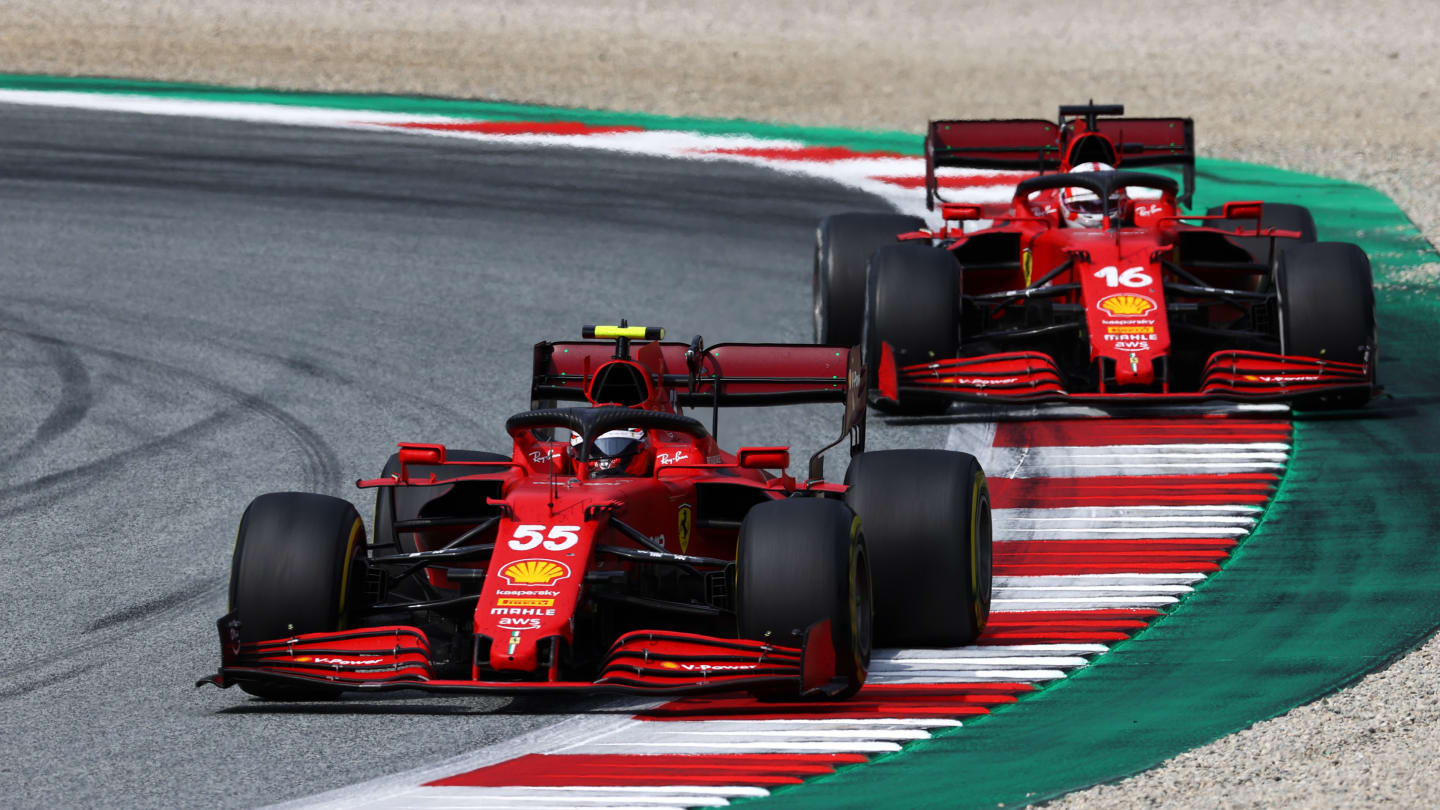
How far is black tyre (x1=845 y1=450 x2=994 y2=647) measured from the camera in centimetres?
1012

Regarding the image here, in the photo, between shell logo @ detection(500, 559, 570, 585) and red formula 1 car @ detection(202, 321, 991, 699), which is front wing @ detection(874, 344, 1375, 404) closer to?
red formula 1 car @ detection(202, 321, 991, 699)

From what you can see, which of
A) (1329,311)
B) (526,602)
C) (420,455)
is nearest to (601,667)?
(526,602)

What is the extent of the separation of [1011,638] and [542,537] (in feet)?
7.76

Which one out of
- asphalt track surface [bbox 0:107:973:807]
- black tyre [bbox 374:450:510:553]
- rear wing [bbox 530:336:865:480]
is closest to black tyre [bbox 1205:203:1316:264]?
asphalt track surface [bbox 0:107:973:807]

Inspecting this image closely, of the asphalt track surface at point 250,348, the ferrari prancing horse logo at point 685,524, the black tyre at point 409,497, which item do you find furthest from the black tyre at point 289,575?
the ferrari prancing horse logo at point 685,524

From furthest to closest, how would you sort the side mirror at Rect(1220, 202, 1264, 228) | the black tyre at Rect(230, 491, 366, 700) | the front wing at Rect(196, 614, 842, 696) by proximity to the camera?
the side mirror at Rect(1220, 202, 1264, 228), the black tyre at Rect(230, 491, 366, 700), the front wing at Rect(196, 614, 842, 696)

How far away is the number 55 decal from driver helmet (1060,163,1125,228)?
7678 mm

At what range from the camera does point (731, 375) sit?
1190 centimetres


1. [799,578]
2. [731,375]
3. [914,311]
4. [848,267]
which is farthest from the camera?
[848,267]

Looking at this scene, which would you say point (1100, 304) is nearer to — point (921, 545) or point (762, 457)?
point (921, 545)

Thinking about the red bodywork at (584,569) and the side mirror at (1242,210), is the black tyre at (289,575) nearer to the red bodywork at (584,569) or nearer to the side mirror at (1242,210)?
the red bodywork at (584,569)

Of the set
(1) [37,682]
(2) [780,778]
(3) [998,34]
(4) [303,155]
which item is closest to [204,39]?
(4) [303,155]

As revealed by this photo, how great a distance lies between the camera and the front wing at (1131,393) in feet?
48.3

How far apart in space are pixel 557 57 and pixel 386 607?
2446 centimetres
